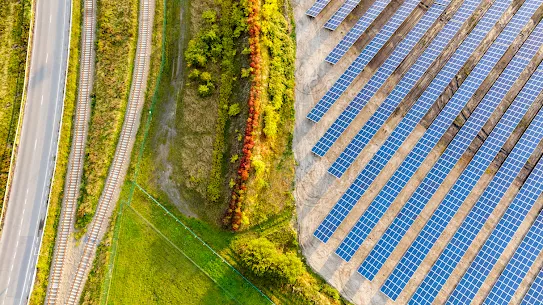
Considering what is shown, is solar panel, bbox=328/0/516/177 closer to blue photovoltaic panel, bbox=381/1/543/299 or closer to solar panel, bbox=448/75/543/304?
blue photovoltaic panel, bbox=381/1/543/299

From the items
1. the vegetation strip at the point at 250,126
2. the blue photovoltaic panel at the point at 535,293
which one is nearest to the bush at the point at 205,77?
the vegetation strip at the point at 250,126

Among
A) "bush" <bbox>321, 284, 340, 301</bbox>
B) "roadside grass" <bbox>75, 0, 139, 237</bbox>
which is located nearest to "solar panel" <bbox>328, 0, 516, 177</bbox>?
"bush" <bbox>321, 284, 340, 301</bbox>

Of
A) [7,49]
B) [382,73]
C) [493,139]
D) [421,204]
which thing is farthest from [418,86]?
[7,49]

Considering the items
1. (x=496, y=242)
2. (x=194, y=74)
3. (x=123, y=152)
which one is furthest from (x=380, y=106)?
(x=123, y=152)

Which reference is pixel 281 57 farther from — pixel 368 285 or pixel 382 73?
pixel 368 285

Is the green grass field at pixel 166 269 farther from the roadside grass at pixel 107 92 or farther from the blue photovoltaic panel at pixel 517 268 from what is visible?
the blue photovoltaic panel at pixel 517 268

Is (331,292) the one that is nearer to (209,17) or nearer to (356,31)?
(356,31)

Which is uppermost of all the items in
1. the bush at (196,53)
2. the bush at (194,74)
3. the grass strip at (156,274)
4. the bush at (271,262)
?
the bush at (196,53)
